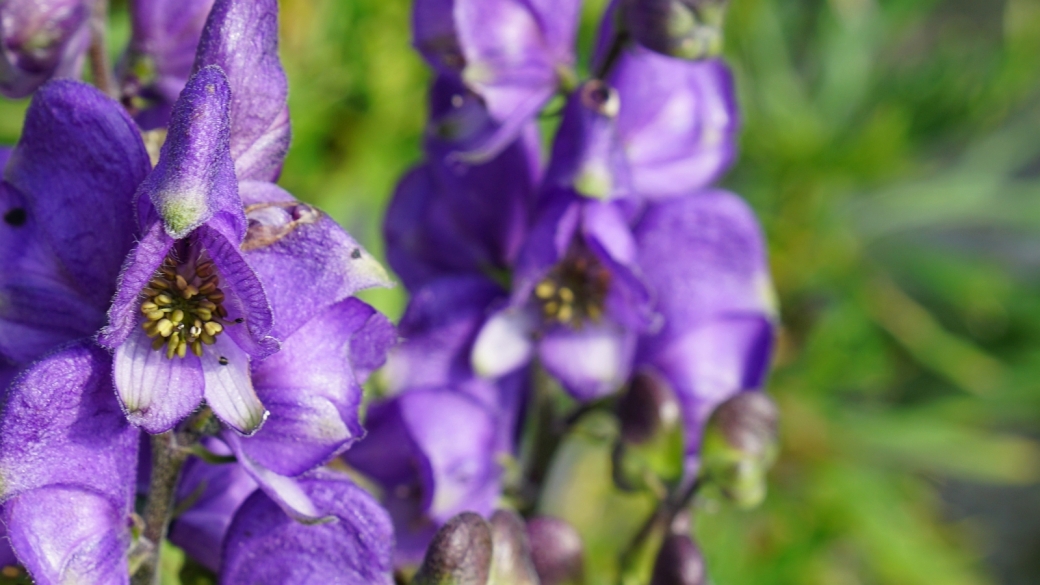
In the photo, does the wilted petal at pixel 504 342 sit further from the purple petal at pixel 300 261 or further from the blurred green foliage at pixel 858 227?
the blurred green foliage at pixel 858 227

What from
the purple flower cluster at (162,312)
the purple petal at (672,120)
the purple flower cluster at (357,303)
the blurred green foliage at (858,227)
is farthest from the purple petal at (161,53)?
the blurred green foliage at (858,227)

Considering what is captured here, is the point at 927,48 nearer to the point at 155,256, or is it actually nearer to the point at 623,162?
the point at 623,162

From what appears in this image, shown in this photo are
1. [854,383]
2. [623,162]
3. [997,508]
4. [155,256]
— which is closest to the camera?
[155,256]

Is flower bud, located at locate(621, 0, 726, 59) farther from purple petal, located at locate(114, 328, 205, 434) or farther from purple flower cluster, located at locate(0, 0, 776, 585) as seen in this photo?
purple petal, located at locate(114, 328, 205, 434)

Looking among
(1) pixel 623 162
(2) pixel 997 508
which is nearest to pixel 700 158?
(1) pixel 623 162

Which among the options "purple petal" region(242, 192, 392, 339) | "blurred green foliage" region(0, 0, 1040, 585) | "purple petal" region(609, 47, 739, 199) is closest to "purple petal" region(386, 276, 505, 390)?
"purple petal" region(609, 47, 739, 199)

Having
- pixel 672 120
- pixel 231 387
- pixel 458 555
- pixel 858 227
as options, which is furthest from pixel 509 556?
pixel 858 227
